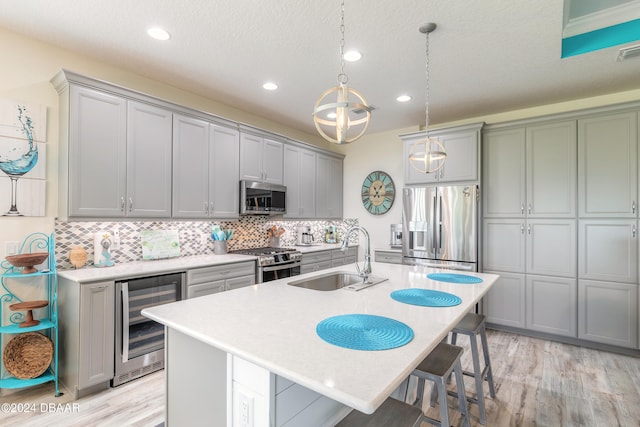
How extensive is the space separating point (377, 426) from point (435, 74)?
Result: 9.99 ft

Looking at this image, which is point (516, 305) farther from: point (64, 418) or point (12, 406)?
point (12, 406)

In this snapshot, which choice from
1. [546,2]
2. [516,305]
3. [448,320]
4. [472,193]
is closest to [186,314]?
[448,320]

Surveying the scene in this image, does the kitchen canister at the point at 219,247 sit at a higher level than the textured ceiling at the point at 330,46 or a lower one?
lower

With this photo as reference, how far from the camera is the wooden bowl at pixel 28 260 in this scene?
2.30 m

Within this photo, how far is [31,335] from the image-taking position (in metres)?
2.49

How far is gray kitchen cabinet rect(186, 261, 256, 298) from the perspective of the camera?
117 inches

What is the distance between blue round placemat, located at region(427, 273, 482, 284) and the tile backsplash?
258cm

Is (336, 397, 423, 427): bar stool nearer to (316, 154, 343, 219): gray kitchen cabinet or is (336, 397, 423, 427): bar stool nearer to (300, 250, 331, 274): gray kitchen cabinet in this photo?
(300, 250, 331, 274): gray kitchen cabinet

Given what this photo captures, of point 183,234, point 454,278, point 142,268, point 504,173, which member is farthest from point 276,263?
point 504,173

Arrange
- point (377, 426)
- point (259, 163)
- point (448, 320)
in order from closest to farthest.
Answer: point (377, 426) → point (448, 320) → point (259, 163)

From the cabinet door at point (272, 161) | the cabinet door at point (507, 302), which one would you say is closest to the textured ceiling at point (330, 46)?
the cabinet door at point (272, 161)

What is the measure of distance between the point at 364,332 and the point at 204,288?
2207 mm

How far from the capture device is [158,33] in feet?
8.02

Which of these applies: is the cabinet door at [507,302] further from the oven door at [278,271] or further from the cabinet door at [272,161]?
the cabinet door at [272,161]
